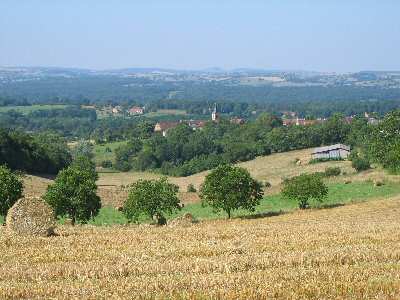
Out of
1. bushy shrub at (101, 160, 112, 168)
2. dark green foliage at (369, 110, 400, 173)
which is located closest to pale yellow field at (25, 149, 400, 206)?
dark green foliage at (369, 110, 400, 173)

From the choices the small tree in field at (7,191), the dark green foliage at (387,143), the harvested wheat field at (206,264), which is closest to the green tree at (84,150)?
the dark green foliage at (387,143)

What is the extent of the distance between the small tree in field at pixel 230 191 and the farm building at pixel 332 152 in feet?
198

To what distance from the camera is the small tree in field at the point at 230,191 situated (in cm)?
4791

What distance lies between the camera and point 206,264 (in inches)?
764

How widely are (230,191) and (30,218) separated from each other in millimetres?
23286

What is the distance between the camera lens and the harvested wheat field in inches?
607

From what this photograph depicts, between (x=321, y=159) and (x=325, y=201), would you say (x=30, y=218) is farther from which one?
(x=321, y=159)

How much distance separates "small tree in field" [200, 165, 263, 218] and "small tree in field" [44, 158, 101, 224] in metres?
8.96

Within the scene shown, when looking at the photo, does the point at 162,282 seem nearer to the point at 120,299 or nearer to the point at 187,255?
the point at 120,299

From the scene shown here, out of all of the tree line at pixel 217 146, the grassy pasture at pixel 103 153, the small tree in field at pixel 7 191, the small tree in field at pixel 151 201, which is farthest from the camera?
the grassy pasture at pixel 103 153

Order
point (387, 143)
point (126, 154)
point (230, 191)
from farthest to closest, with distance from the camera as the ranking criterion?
point (126, 154) → point (387, 143) → point (230, 191)

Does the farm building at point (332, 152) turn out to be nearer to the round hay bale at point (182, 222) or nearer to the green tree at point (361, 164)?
the green tree at point (361, 164)

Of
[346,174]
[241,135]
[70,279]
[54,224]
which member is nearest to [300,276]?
[70,279]

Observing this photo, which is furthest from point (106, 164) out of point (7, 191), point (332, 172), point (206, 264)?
point (206, 264)
